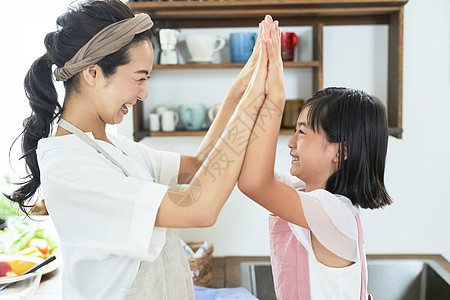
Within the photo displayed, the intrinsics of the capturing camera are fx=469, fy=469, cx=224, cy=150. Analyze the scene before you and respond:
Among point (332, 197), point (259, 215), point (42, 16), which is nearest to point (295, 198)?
point (332, 197)

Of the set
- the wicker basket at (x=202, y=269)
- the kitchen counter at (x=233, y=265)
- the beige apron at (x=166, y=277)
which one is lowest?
the kitchen counter at (x=233, y=265)

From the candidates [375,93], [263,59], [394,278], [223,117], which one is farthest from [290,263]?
[375,93]

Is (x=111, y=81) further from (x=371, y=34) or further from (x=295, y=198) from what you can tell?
(x=371, y=34)

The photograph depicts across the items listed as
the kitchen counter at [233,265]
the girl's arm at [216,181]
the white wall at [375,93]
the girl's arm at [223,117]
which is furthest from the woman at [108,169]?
the white wall at [375,93]

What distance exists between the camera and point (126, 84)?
1.01 metres

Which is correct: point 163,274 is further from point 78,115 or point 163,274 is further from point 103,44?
point 103,44

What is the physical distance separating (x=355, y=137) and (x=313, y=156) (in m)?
0.11

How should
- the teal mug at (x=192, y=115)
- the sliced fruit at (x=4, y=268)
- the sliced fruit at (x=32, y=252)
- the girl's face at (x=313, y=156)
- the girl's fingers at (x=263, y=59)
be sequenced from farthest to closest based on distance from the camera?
the teal mug at (x=192, y=115), the sliced fruit at (x=32, y=252), the sliced fruit at (x=4, y=268), the girl's face at (x=313, y=156), the girl's fingers at (x=263, y=59)

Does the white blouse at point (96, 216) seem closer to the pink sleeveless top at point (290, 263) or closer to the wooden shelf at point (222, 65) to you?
the pink sleeveless top at point (290, 263)

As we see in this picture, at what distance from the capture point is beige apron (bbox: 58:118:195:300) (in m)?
1.00

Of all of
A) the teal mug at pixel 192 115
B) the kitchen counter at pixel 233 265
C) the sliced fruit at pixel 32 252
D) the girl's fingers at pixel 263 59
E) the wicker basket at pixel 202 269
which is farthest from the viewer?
the teal mug at pixel 192 115

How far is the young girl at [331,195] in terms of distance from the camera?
1082 mm

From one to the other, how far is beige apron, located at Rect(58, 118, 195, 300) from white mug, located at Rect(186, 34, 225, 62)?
1.29m

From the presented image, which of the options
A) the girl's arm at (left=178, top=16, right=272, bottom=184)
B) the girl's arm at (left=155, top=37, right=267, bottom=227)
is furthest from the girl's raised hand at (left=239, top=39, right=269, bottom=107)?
the girl's arm at (left=178, top=16, right=272, bottom=184)
